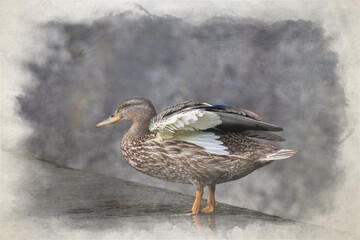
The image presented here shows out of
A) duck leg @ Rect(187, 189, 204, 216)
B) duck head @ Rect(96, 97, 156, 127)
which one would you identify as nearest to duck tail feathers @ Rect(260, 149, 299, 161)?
duck leg @ Rect(187, 189, 204, 216)

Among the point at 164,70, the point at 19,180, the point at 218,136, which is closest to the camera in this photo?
the point at 218,136

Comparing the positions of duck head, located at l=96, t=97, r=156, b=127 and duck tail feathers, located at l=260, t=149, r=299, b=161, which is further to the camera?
→ duck head, located at l=96, t=97, r=156, b=127

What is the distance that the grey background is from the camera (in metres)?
4.46

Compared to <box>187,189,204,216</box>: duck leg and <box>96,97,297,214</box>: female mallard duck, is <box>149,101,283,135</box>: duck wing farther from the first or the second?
<box>187,189,204,216</box>: duck leg

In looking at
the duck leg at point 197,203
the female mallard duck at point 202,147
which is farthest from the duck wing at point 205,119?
the duck leg at point 197,203

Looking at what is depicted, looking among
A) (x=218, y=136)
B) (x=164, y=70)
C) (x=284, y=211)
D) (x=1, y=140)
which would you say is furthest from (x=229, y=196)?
(x=1, y=140)

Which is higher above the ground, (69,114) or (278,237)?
(69,114)

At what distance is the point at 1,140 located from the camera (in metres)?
4.51

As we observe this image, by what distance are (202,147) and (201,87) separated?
0.96 metres

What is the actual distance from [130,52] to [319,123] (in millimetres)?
1842

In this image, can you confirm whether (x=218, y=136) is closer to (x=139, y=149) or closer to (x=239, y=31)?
(x=139, y=149)

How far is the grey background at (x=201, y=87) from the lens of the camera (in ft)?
14.6

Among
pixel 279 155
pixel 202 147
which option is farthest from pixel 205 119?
pixel 279 155

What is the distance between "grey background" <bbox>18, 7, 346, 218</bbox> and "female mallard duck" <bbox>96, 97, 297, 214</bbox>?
717 millimetres
